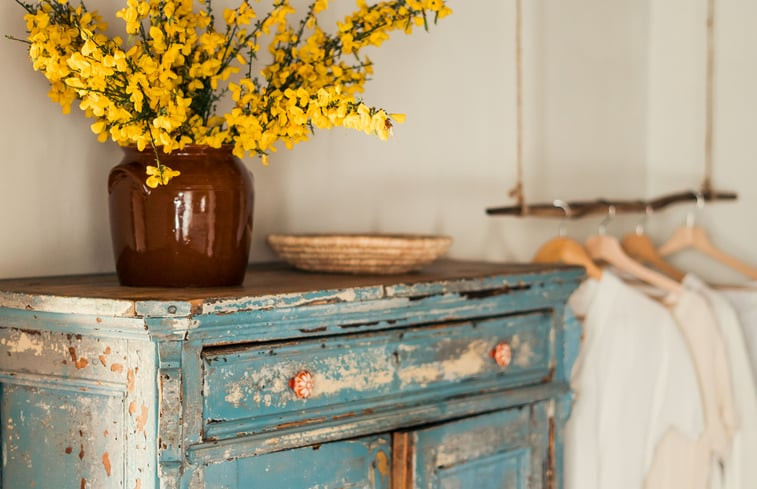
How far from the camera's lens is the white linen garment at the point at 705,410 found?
1.96 meters

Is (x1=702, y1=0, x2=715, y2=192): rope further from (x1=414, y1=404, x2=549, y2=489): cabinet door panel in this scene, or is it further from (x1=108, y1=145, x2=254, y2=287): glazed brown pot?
(x1=108, y1=145, x2=254, y2=287): glazed brown pot

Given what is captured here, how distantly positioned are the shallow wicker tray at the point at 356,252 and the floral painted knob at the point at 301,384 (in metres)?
0.32

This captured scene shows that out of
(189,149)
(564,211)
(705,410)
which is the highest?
(189,149)

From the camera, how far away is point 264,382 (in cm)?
130

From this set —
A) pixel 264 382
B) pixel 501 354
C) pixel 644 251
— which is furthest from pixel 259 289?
pixel 644 251

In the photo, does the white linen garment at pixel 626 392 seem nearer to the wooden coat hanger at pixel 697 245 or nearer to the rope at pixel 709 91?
the wooden coat hanger at pixel 697 245

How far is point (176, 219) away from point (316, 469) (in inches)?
16.3

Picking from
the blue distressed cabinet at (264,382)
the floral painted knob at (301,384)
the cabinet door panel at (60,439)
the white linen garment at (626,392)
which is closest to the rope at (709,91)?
the white linen garment at (626,392)

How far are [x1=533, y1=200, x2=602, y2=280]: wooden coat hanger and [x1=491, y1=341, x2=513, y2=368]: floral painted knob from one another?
43cm

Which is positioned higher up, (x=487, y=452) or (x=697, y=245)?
(x=697, y=245)

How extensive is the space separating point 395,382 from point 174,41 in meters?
0.61

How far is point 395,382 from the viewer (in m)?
1.47

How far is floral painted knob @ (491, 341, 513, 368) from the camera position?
1637 millimetres

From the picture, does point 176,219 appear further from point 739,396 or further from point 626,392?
point 739,396
